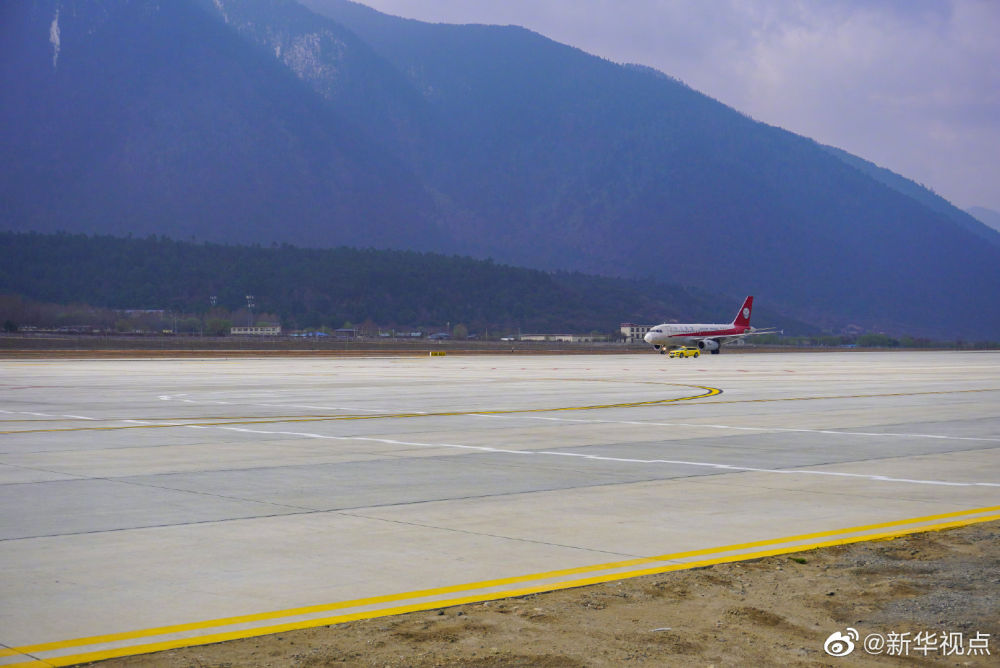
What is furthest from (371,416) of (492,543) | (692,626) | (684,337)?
(684,337)

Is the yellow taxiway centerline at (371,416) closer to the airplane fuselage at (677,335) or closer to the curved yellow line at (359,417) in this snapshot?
the curved yellow line at (359,417)

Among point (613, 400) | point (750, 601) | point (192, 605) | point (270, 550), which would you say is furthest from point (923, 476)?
point (613, 400)

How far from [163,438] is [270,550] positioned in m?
11.3

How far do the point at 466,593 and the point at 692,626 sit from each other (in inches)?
71.0

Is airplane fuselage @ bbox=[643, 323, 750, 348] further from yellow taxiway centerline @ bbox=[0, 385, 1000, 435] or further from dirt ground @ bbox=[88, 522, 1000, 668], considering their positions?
dirt ground @ bbox=[88, 522, 1000, 668]

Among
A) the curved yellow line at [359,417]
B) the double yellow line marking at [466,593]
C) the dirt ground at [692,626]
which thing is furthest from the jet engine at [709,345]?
the dirt ground at [692,626]

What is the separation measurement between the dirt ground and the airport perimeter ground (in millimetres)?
26

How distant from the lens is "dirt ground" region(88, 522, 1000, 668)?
23.1 feet

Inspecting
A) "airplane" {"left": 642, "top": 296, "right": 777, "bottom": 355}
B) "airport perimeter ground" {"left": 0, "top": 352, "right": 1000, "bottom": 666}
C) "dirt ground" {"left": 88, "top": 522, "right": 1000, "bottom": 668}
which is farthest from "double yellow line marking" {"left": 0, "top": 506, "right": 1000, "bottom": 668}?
"airplane" {"left": 642, "top": 296, "right": 777, "bottom": 355}

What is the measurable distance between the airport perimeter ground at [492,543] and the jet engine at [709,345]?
98787mm

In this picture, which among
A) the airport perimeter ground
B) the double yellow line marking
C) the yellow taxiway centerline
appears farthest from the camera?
the yellow taxiway centerline

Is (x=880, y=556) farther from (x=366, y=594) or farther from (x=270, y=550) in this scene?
(x=270, y=550)

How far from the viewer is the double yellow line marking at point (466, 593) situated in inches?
282

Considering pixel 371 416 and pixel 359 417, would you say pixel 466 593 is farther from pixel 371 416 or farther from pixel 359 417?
pixel 371 416
